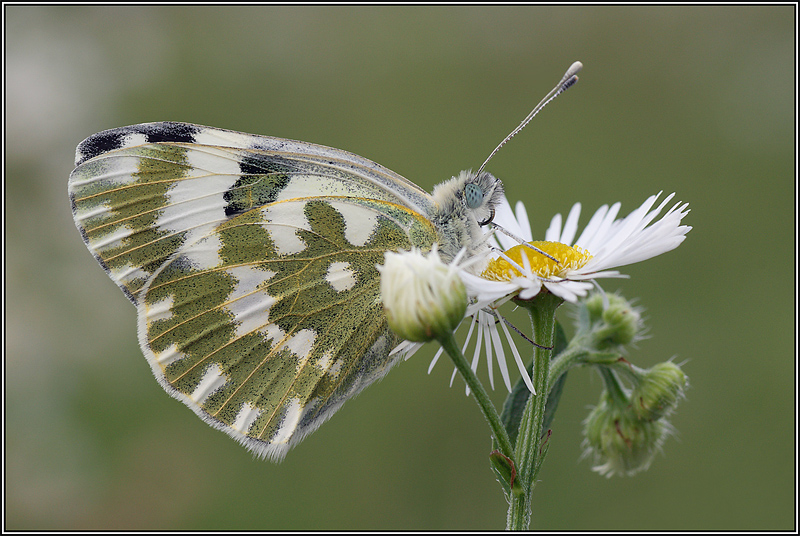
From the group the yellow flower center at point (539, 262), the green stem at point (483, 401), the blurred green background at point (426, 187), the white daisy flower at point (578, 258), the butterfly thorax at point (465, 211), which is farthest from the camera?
the blurred green background at point (426, 187)

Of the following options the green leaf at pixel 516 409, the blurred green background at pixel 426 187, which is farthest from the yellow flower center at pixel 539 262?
the blurred green background at pixel 426 187

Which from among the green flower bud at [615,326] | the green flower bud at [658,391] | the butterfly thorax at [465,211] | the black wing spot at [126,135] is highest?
the black wing spot at [126,135]

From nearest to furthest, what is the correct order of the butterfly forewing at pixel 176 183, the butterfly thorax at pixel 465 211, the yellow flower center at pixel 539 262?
the yellow flower center at pixel 539 262 < the butterfly thorax at pixel 465 211 < the butterfly forewing at pixel 176 183

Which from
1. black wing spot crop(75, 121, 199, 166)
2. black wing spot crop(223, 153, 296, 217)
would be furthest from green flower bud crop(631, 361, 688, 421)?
black wing spot crop(75, 121, 199, 166)

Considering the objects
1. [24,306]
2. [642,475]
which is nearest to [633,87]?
[642,475]

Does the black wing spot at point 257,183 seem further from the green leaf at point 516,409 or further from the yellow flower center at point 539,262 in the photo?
the green leaf at point 516,409

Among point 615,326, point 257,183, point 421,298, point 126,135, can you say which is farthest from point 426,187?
point 421,298

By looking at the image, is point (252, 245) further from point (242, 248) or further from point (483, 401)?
point (483, 401)

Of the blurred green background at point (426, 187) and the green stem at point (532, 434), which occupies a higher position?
the blurred green background at point (426, 187)
